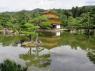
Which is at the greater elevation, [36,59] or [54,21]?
[36,59]

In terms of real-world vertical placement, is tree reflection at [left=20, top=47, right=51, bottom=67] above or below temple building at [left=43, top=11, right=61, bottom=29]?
above

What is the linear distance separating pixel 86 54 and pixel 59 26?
33.0 meters

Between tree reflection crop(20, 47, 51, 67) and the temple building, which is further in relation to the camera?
the temple building

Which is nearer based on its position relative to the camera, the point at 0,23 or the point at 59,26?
the point at 0,23

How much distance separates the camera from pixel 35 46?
2664 centimetres

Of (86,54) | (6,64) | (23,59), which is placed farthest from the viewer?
(86,54)

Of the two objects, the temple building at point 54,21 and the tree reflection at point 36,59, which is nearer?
the tree reflection at point 36,59

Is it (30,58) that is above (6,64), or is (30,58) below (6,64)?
below

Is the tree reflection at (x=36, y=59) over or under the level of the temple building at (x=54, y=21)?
over

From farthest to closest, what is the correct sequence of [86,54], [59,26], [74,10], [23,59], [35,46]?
1. [74,10]
2. [59,26]
3. [35,46]
4. [86,54]
5. [23,59]

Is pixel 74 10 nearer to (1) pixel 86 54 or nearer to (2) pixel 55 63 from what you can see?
(1) pixel 86 54

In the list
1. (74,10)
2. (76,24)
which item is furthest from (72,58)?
(74,10)

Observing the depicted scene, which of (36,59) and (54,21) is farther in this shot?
(54,21)

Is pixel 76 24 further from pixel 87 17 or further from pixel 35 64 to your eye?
pixel 35 64
